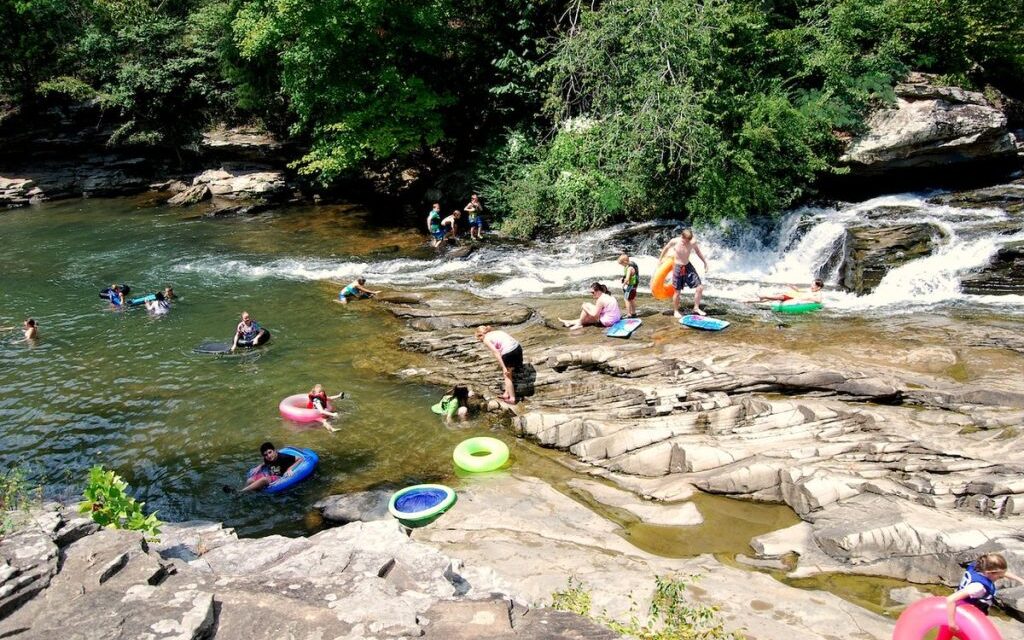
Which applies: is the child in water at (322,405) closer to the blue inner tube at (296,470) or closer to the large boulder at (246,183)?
the blue inner tube at (296,470)

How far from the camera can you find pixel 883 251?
14375mm

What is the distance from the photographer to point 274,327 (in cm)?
1495

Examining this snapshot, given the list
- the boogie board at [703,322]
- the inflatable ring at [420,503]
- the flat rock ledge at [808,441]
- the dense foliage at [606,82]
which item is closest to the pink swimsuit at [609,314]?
the flat rock ledge at [808,441]

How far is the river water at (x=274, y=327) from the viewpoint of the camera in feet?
31.8

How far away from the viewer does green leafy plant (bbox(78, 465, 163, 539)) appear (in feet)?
18.7

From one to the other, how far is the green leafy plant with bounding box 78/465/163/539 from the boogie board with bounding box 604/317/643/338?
25.2ft

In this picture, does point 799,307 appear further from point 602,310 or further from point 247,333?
point 247,333

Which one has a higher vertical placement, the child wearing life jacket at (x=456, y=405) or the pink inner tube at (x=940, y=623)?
the pink inner tube at (x=940, y=623)

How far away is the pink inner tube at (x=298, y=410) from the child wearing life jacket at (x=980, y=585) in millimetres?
8629

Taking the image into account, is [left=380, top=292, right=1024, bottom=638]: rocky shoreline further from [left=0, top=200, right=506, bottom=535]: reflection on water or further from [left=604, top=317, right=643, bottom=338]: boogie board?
[left=0, top=200, right=506, bottom=535]: reflection on water

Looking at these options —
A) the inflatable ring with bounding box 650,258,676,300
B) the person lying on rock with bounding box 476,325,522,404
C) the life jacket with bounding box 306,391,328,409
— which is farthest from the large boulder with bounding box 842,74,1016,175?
the life jacket with bounding box 306,391,328,409

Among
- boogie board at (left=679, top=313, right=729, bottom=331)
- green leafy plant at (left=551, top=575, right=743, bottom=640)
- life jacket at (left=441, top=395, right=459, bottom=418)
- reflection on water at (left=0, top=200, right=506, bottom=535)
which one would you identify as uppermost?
boogie board at (left=679, top=313, right=729, bottom=331)

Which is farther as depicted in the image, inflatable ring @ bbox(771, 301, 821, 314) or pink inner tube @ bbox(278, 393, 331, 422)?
inflatable ring @ bbox(771, 301, 821, 314)

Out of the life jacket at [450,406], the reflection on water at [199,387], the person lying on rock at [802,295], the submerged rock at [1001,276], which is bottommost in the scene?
the reflection on water at [199,387]
